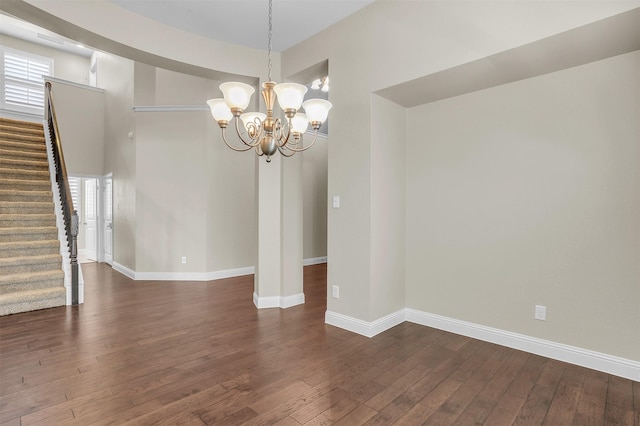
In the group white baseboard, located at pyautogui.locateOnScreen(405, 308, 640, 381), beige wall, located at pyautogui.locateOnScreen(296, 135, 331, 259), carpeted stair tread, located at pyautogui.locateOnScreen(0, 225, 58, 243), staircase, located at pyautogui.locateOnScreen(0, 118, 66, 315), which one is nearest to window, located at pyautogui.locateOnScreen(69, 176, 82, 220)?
staircase, located at pyautogui.locateOnScreen(0, 118, 66, 315)

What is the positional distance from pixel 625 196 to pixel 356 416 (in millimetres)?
2526

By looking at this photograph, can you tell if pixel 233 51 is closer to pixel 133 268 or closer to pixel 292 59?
pixel 292 59

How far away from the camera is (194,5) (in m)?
3.11

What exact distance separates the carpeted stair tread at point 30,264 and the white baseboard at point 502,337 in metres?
3.86

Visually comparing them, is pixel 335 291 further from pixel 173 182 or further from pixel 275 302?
pixel 173 182

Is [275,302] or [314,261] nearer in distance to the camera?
[275,302]

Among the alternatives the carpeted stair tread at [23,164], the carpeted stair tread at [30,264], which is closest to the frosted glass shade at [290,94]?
the carpeted stair tread at [30,264]

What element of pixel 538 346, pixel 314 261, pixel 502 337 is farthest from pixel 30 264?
pixel 538 346

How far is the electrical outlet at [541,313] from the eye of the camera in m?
2.82

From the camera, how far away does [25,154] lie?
5.78 metres

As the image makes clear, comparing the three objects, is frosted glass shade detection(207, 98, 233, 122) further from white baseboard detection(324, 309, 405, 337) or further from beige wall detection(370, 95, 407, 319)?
white baseboard detection(324, 309, 405, 337)

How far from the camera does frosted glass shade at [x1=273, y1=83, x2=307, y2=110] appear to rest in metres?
2.26

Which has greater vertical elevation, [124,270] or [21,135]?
[21,135]

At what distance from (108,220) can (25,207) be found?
7.70 feet
